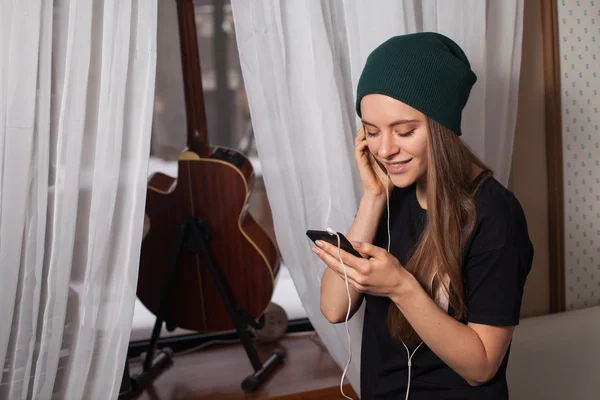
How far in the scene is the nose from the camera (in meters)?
1.19

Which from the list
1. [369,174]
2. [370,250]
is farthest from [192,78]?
[370,250]

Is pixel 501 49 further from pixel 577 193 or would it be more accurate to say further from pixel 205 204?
pixel 205 204

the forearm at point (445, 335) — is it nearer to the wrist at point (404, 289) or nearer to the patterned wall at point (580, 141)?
the wrist at point (404, 289)

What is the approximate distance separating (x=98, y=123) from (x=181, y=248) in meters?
0.74

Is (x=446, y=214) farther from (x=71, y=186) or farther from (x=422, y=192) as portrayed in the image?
(x=71, y=186)

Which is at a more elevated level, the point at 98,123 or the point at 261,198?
the point at 98,123

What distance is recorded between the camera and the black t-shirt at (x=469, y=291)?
45.2 inches

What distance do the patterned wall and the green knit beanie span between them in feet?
3.15

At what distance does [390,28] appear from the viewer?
1646mm

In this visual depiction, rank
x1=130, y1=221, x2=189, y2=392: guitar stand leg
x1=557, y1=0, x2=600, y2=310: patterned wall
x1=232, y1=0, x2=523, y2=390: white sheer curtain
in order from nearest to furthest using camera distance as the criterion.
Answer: x1=232, y1=0, x2=523, y2=390: white sheer curtain
x1=557, y1=0, x2=600, y2=310: patterned wall
x1=130, y1=221, x2=189, y2=392: guitar stand leg

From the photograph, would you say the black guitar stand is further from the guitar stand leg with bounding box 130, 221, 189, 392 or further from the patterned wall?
the patterned wall

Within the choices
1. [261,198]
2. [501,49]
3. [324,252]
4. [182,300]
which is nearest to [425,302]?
[324,252]

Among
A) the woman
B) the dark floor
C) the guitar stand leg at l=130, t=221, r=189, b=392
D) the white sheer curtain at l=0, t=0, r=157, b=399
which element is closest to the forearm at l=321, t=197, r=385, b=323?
the woman

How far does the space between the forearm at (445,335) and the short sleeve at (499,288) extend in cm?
4
